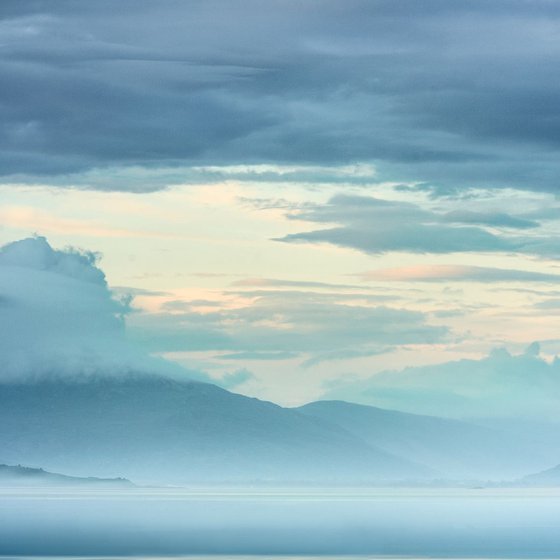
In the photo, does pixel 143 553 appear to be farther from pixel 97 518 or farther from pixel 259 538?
pixel 97 518

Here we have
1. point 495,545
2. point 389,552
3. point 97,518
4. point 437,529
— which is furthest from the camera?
point 97,518

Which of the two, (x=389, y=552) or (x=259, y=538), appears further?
(x=259, y=538)

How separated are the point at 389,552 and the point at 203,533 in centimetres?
3599

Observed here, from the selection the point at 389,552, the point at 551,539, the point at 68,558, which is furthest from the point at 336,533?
the point at 68,558

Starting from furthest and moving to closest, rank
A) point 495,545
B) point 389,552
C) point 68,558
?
point 495,545 < point 389,552 < point 68,558

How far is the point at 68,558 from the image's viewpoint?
108625 millimetres

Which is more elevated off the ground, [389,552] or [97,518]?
[97,518]

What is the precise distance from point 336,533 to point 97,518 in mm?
56406

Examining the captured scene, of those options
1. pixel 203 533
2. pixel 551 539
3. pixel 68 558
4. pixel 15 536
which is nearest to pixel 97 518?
pixel 203 533

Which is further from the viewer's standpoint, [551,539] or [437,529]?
[437,529]

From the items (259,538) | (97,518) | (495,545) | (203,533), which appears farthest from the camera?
(97,518)

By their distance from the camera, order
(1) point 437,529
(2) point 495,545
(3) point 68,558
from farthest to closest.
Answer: (1) point 437,529 < (2) point 495,545 < (3) point 68,558

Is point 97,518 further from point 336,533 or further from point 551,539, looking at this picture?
point 551,539

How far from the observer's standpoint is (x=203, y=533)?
493ft
